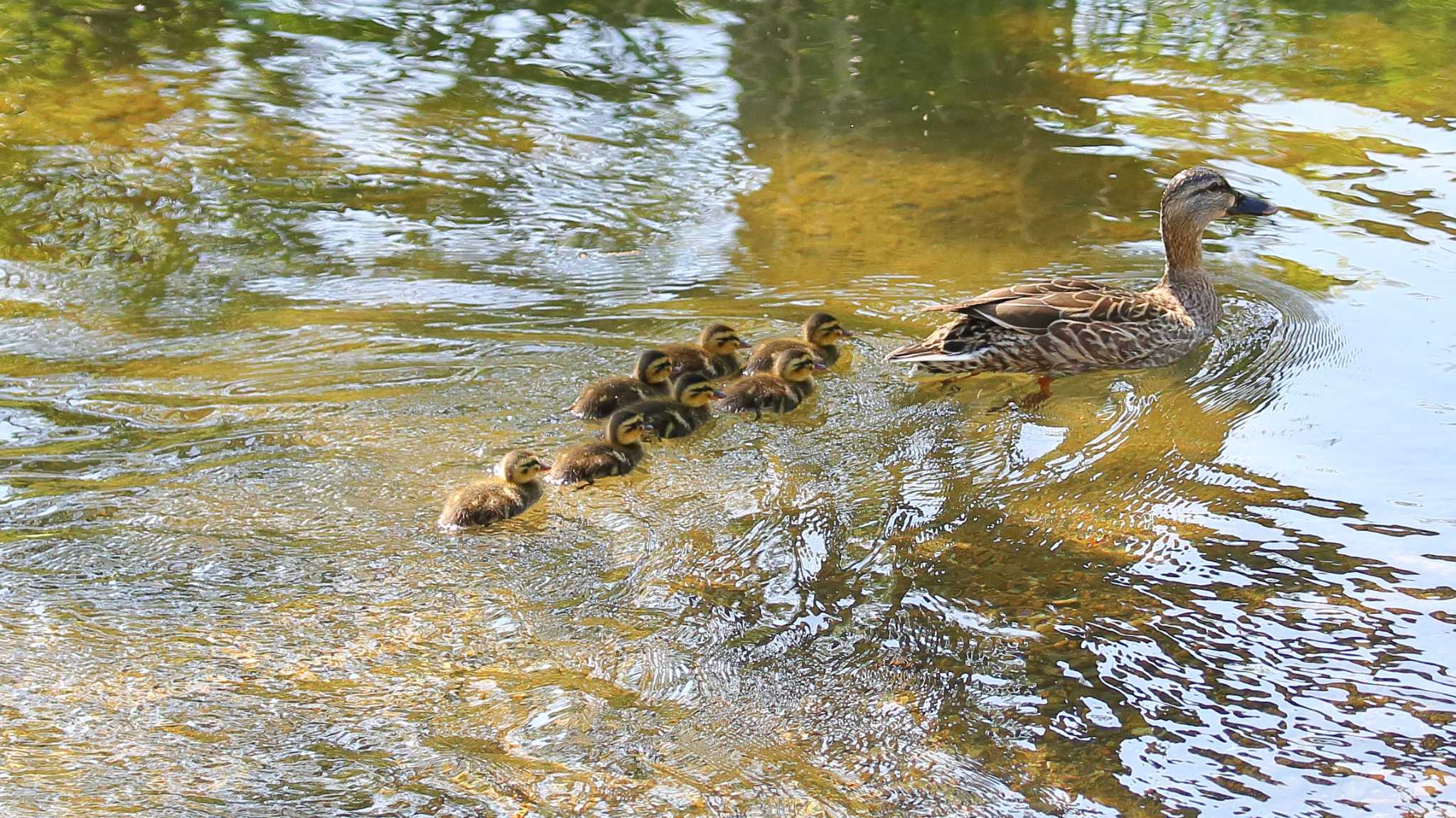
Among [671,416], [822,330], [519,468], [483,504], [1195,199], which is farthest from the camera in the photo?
[1195,199]

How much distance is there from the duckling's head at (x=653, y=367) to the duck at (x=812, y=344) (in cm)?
36

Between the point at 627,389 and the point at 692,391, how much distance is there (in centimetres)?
25

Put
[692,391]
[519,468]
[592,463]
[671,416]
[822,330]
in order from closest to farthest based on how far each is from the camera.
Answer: [519,468]
[592,463]
[671,416]
[692,391]
[822,330]

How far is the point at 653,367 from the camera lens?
16.4ft

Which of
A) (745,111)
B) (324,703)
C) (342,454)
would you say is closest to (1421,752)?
(324,703)

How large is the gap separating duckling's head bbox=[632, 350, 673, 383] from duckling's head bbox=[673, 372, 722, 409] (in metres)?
0.07

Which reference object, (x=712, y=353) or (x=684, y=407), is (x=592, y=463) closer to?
(x=684, y=407)

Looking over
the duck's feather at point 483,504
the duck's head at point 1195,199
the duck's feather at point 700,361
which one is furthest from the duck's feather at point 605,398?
the duck's head at point 1195,199

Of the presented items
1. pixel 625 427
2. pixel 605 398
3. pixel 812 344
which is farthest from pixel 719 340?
pixel 625 427

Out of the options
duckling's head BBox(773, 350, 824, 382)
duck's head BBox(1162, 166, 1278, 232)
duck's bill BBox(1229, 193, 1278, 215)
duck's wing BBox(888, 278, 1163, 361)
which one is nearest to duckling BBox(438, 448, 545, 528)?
duckling's head BBox(773, 350, 824, 382)

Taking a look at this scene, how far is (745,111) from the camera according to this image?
7.58 metres

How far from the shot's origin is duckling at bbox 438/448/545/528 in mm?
4160

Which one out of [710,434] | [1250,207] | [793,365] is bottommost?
[710,434]

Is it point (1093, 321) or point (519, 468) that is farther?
point (1093, 321)
